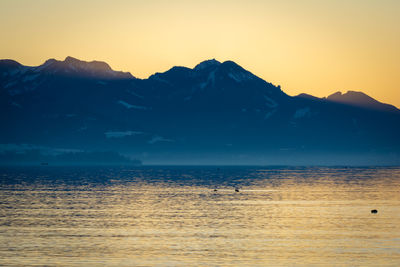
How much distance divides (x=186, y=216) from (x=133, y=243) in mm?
31011

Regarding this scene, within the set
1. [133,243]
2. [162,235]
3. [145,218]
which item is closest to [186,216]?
[145,218]

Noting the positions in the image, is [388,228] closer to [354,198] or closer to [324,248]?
[324,248]

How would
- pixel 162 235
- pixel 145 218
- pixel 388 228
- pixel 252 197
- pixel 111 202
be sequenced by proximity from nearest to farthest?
pixel 162 235 → pixel 388 228 → pixel 145 218 → pixel 111 202 → pixel 252 197

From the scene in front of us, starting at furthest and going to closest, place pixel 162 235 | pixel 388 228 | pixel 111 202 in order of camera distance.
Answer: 1. pixel 111 202
2. pixel 388 228
3. pixel 162 235

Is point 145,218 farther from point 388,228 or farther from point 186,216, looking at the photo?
point 388,228

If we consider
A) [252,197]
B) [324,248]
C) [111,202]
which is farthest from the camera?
[252,197]

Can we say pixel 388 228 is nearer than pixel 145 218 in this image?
Yes

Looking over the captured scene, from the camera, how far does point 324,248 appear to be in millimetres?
71875

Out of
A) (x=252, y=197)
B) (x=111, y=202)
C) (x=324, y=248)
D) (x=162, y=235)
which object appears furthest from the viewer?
(x=252, y=197)

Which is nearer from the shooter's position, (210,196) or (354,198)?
(354,198)

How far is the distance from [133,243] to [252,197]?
8130 centimetres

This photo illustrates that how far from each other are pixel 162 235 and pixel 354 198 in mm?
74768

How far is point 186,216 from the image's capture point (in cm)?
10581

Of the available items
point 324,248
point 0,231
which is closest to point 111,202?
point 0,231
